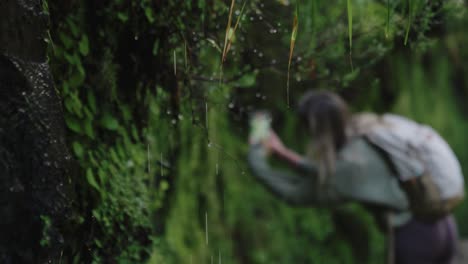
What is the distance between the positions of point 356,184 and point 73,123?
3282 millimetres

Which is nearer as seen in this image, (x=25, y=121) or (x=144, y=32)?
(x=25, y=121)

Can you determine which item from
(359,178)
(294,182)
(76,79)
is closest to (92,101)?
(76,79)

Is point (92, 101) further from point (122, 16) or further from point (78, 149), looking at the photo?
point (122, 16)

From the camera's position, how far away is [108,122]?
238 centimetres

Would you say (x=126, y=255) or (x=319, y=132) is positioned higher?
(x=319, y=132)

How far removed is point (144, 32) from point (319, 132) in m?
2.85

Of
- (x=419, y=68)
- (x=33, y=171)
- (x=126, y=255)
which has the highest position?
(x=419, y=68)

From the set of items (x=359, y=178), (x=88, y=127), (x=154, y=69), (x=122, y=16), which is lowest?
(x=88, y=127)

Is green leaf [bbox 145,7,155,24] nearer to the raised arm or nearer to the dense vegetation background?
the dense vegetation background

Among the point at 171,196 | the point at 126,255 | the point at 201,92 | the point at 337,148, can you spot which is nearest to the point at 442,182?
the point at 337,148

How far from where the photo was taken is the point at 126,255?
2361 mm

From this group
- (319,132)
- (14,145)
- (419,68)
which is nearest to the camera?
(14,145)

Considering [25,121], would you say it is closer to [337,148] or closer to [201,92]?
[201,92]

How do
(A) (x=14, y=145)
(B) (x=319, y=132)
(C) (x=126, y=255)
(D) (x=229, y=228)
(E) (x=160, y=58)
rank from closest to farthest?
(A) (x=14, y=145) < (C) (x=126, y=255) < (E) (x=160, y=58) < (B) (x=319, y=132) < (D) (x=229, y=228)
